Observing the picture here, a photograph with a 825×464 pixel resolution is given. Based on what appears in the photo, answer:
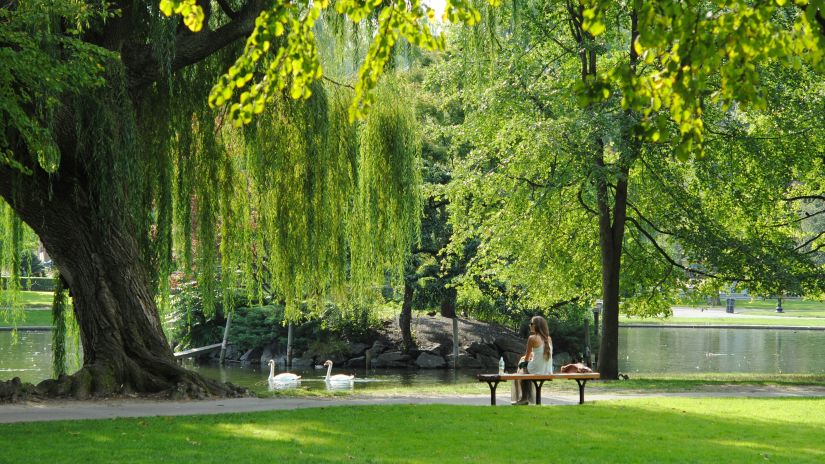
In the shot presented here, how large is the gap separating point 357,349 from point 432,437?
86.7ft

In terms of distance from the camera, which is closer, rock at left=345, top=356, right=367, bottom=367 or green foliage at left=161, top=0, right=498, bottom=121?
green foliage at left=161, top=0, right=498, bottom=121

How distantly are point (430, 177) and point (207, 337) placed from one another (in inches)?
503

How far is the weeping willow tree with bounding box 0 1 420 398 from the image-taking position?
13758 mm

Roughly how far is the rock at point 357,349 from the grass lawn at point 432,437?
23112 millimetres

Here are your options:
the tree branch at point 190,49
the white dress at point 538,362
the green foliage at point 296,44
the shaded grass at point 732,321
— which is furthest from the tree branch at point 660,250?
the shaded grass at point 732,321

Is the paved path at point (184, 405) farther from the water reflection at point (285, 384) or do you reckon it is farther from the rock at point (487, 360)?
the rock at point (487, 360)

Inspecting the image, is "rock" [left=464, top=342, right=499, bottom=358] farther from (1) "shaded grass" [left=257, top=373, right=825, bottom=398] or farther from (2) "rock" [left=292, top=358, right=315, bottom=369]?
(1) "shaded grass" [left=257, top=373, right=825, bottom=398]

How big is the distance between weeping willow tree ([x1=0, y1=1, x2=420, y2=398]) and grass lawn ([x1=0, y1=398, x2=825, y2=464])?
285cm

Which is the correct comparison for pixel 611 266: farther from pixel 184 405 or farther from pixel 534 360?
pixel 184 405

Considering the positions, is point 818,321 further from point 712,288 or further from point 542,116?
point 542,116

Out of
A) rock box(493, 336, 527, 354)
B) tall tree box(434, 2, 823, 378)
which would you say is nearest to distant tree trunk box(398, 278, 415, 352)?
rock box(493, 336, 527, 354)

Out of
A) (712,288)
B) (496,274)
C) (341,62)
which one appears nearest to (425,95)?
(496,274)

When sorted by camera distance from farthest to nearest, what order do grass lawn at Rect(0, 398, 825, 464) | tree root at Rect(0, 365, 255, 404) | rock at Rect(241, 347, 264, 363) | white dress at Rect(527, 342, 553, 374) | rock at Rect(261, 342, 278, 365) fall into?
rock at Rect(241, 347, 264, 363)
rock at Rect(261, 342, 278, 365)
white dress at Rect(527, 342, 553, 374)
tree root at Rect(0, 365, 255, 404)
grass lawn at Rect(0, 398, 825, 464)

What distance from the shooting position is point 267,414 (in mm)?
12867
